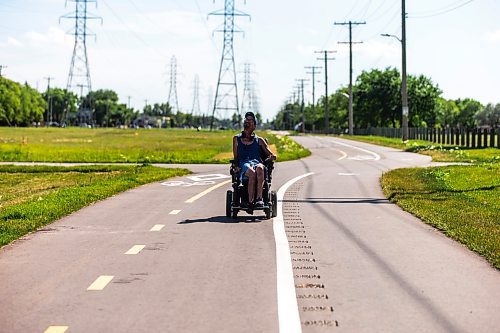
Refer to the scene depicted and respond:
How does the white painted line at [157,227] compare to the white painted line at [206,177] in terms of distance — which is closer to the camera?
the white painted line at [157,227]

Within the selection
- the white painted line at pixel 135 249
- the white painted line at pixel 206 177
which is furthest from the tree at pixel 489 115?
the white painted line at pixel 135 249

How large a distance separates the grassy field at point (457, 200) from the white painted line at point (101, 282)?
4.47 metres

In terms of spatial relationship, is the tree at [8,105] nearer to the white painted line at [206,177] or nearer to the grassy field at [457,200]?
the white painted line at [206,177]

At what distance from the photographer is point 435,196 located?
18.4 metres

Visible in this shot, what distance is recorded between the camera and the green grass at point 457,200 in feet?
37.3

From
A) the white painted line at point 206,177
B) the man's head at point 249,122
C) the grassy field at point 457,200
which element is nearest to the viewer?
the grassy field at point 457,200

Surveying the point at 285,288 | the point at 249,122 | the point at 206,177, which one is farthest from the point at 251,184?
the point at 206,177

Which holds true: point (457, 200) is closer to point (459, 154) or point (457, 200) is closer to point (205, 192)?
point (205, 192)

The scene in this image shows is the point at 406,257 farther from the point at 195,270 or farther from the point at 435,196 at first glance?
the point at 435,196

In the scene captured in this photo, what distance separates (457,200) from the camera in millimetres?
17172

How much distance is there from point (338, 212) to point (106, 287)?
7930 millimetres

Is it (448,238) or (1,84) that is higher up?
(1,84)

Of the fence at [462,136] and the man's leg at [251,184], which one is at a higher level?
the fence at [462,136]

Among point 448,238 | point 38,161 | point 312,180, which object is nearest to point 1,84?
point 38,161
